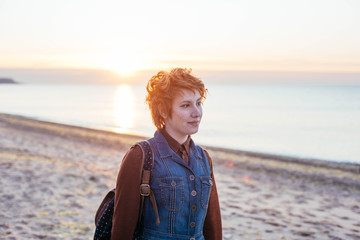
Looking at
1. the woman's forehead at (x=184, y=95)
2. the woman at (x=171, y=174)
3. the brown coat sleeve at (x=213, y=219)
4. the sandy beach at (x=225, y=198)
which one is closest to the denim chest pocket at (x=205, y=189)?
the woman at (x=171, y=174)

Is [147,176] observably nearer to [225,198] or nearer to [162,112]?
[162,112]

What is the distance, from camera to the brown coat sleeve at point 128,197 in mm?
2334

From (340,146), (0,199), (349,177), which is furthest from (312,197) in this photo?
(340,146)

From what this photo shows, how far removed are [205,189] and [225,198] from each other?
752 cm

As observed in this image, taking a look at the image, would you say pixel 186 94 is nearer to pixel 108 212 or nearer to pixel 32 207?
pixel 108 212

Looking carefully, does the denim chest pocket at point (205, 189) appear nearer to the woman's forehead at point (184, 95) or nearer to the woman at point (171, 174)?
the woman at point (171, 174)

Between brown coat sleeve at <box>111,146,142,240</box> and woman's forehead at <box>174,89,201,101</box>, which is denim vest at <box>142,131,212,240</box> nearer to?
brown coat sleeve at <box>111,146,142,240</box>

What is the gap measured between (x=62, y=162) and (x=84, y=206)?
5.18 m

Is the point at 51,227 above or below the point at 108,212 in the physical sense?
below

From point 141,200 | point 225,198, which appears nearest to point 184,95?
point 141,200

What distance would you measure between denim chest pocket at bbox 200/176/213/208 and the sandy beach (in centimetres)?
439

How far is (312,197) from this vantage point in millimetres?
11047

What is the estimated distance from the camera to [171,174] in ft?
7.94

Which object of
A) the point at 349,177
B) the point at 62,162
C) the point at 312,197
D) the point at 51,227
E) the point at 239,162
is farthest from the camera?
the point at 239,162
